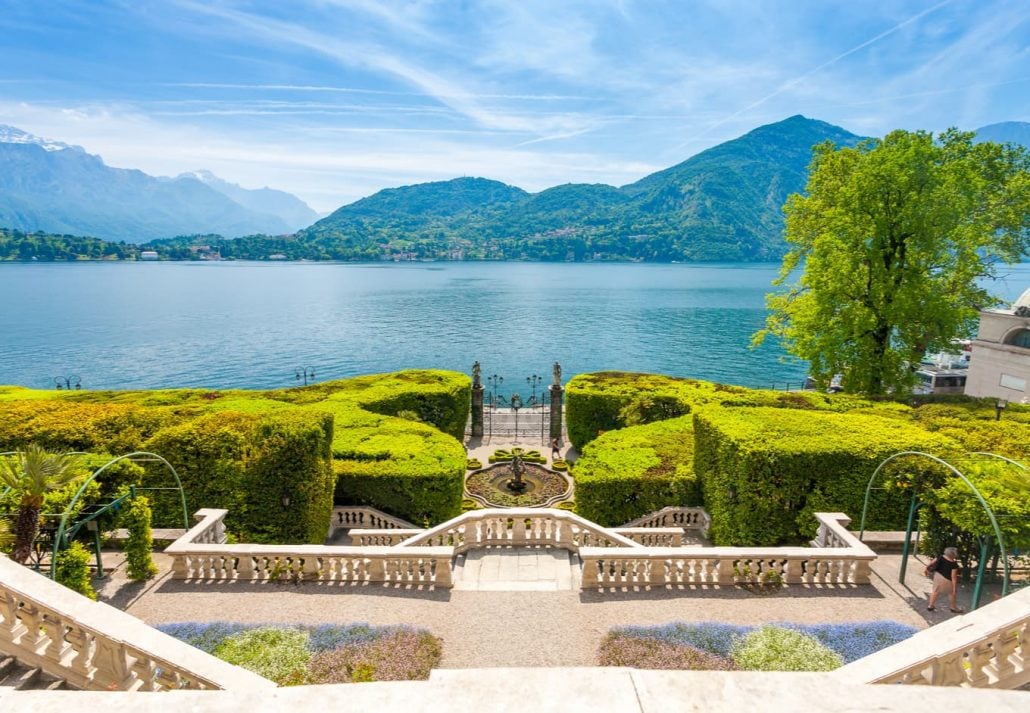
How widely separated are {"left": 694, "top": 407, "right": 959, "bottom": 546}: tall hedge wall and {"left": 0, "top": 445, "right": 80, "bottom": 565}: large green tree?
16.3 metres

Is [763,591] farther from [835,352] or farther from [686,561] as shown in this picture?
[835,352]

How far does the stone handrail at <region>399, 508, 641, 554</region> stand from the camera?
48.9 feet

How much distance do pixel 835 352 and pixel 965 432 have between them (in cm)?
1189

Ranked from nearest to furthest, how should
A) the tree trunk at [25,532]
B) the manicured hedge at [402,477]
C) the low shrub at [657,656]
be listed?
the low shrub at [657,656], the tree trunk at [25,532], the manicured hedge at [402,477]

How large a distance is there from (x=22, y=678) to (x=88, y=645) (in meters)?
1.01

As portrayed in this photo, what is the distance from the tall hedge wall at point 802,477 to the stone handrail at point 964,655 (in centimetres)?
760

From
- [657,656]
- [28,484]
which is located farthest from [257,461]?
[657,656]

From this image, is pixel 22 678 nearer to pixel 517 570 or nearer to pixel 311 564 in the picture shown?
pixel 311 564

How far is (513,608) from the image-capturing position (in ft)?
37.3

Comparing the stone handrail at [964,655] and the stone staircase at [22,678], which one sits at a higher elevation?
the stone handrail at [964,655]

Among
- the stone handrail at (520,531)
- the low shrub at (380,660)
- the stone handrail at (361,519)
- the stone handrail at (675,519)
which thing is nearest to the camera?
the low shrub at (380,660)

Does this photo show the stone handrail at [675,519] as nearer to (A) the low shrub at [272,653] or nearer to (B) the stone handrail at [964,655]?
(B) the stone handrail at [964,655]

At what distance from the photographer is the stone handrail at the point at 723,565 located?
40.4ft

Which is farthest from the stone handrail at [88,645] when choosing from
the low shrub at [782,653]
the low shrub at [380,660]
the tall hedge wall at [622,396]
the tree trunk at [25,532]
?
the tall hedge wall at [622,396]
